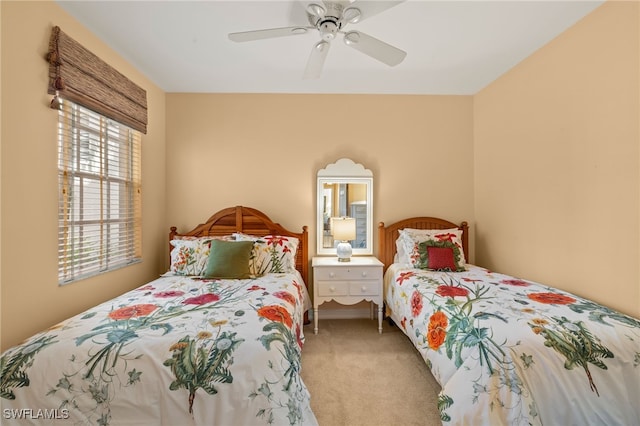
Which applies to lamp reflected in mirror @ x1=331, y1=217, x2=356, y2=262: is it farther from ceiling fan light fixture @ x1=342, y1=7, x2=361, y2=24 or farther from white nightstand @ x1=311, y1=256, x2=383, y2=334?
ceiling fan light fixture @ x1=342, y1=7, x2=361, y2=24

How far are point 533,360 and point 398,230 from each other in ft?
6.45

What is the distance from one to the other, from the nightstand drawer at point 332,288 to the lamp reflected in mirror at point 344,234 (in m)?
0.28

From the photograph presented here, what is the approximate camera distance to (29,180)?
1652 mm

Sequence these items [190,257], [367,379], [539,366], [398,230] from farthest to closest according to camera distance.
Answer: [398,230] → [190,257] → [367,379] → [539,366]

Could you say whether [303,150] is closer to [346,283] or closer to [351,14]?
[346,283]

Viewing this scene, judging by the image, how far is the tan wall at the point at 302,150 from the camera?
10.4 feet

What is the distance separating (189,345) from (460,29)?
2.68m

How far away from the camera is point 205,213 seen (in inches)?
125

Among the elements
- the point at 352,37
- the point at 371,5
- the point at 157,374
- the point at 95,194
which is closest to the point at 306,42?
the point at 352,37

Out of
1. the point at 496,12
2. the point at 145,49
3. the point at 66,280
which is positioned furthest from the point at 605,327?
the point at 145,49

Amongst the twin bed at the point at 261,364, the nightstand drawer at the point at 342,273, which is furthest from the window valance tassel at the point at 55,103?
the nightstand drawer at the point at 342,273

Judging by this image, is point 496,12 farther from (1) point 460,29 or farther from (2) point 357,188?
(2) point 357,188

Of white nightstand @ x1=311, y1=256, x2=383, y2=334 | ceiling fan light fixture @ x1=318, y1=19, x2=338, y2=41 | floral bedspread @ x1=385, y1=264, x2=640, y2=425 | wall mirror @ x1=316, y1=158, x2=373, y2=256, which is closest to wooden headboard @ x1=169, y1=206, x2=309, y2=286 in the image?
wall mirror @ x1=316, y1=158, x2=373, y2=256

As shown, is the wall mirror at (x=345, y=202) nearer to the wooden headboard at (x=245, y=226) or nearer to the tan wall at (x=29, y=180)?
the wooden headboard at (x=245, y=226)
